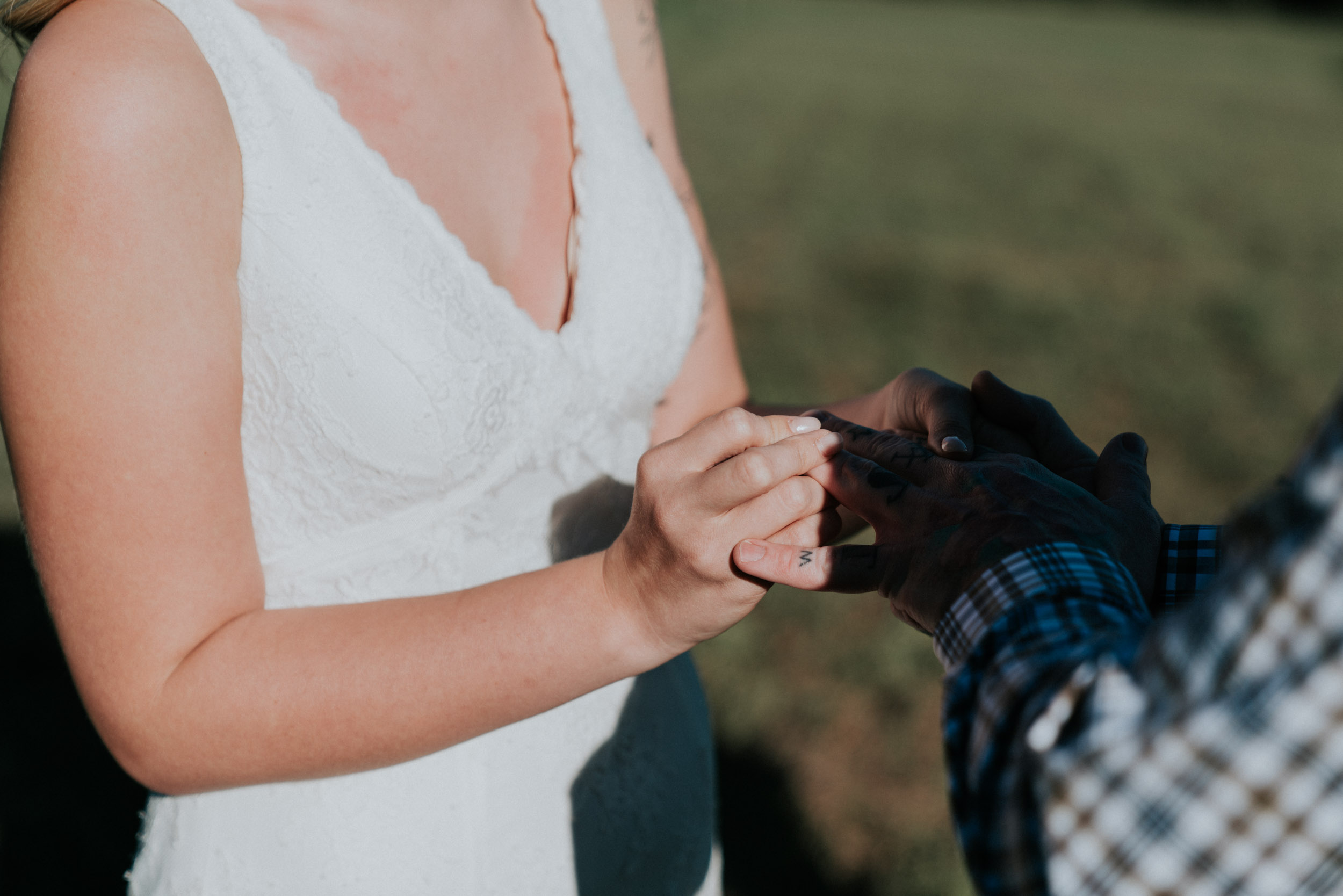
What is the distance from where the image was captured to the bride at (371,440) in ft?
3.38

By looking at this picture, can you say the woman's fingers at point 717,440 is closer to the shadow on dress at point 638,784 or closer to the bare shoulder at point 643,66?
the shadow on dress at point 638,784

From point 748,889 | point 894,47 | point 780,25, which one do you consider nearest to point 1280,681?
point 748,889

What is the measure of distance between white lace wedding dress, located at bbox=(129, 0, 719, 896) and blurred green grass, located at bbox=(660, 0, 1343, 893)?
207 cm

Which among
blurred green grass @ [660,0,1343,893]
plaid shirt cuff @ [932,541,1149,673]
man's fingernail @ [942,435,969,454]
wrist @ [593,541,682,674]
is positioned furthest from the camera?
blurred green grass @ [660,0,1343,893]

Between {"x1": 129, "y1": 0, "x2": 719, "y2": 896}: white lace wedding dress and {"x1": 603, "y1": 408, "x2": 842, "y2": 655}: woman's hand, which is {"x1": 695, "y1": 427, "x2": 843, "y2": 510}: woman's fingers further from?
{"x1": 129, "y1": 0, "x2": 719, "y2": 896}: white lace wedding dress

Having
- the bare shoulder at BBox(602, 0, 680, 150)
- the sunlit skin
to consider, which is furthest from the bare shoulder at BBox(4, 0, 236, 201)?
the bare shoulder at BBox(602, 0, 680, 150)

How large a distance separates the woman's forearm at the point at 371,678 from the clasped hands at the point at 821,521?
7 cm

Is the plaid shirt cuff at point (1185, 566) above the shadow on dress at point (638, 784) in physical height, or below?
above

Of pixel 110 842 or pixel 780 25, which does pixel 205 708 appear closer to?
pixel 110 842

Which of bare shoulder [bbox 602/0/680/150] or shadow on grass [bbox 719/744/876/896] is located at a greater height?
bare shoulder [bbox 602/0/680/150]

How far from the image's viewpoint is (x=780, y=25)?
23906mm

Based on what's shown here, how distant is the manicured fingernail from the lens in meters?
1.13


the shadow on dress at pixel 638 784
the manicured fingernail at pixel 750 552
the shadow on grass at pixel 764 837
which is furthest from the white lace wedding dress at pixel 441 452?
the shadow on grass at pixel 764 837

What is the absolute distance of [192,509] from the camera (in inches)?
42.8
